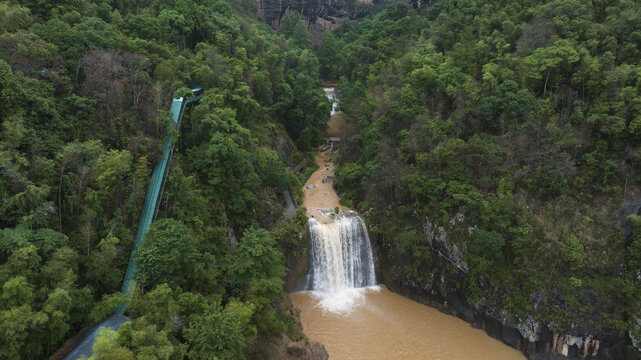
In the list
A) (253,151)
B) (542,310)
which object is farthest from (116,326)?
(542,310)

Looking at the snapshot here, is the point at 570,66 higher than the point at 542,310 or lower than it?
higher

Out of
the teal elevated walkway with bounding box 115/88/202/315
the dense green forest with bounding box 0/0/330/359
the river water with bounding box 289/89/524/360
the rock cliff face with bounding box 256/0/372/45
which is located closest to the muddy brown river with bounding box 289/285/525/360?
the river water with bounding box 289/89/524/360

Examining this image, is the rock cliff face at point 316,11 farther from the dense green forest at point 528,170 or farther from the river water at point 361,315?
the river water at point 361,315

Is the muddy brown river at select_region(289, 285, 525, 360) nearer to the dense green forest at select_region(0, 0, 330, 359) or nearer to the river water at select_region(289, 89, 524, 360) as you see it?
the river water at select_region(289, 89, 524, 360)

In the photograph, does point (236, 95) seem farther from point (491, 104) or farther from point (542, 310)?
point (542, 310)

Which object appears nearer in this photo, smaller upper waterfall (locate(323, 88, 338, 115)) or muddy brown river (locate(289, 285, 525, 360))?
muddy brown river (locate(289, 285, 525, 360))

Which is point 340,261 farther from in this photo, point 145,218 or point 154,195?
point 145,218
